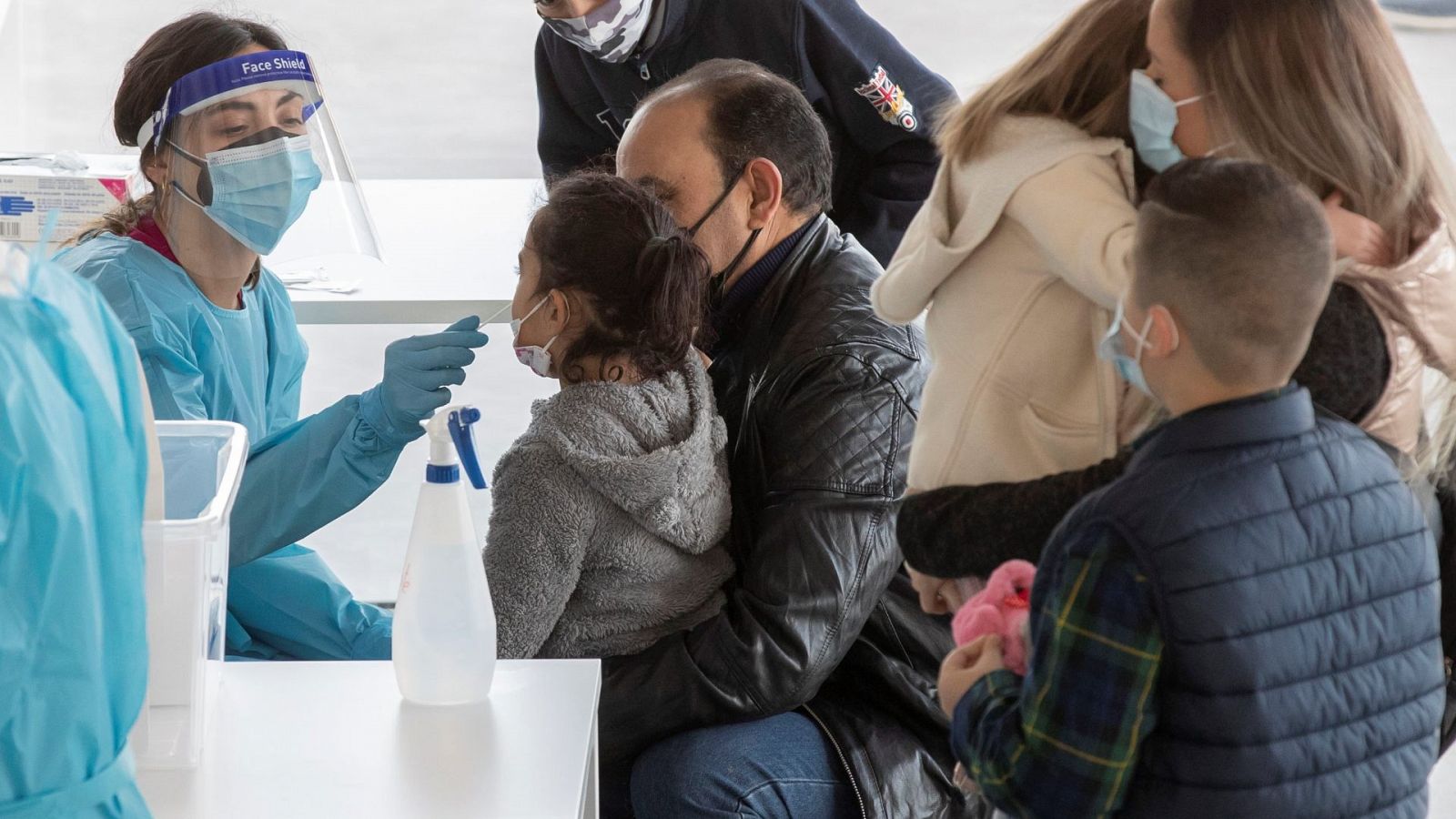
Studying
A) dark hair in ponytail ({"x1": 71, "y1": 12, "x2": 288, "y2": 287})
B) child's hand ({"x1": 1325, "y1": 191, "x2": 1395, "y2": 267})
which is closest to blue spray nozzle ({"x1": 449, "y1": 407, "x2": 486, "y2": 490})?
child's hand ({"x1": 1325, "y1": 191, "x2": 1395, "y2": 267})

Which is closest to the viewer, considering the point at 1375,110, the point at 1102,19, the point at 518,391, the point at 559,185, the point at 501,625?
the point at 1375,110

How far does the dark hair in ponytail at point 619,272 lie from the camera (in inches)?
61.1

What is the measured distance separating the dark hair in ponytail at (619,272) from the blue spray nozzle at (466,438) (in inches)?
13.6

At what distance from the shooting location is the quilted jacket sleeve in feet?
4.90

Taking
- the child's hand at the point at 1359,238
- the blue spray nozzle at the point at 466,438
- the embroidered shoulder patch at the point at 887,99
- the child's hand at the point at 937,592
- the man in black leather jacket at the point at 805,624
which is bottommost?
the man in black leather jacket at the point at 805,624

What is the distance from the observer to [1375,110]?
1.06m

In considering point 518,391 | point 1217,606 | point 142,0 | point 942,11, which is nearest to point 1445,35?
point 942,11

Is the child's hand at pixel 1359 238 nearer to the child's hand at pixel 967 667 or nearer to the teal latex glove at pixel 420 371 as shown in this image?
the child's hand at pixel 967 667

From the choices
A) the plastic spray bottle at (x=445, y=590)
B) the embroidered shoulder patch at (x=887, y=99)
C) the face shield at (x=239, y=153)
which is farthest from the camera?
the embroidered shoulder patch at (x=887, y=99)

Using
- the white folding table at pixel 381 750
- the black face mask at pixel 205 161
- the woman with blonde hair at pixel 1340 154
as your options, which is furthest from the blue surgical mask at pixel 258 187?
the woman with blonde hair at pixel 1340 154

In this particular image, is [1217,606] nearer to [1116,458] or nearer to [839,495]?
[1116,458]

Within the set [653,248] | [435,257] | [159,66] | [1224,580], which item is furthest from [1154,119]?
[435,257]

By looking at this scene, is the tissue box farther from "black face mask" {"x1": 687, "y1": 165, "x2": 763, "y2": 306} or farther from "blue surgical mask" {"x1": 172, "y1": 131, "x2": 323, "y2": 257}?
"black face mask" {"x1": 687, "y1": 165, "x2": 763, "y2": 306}

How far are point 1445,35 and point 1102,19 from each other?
6.55 meters
